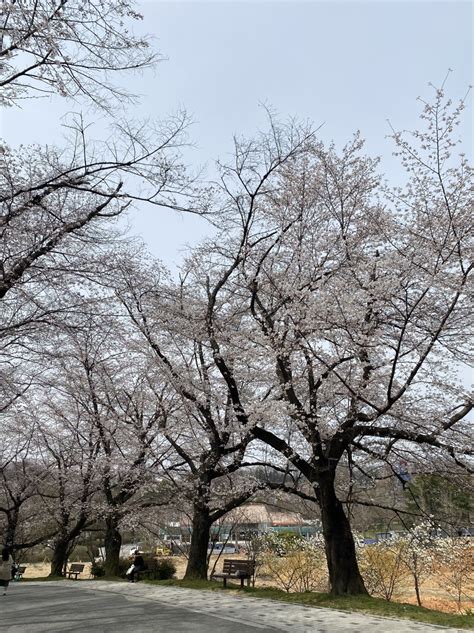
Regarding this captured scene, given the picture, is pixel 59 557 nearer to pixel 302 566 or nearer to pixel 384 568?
pixel 302 566

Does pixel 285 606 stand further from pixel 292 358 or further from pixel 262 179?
pixel 262 179

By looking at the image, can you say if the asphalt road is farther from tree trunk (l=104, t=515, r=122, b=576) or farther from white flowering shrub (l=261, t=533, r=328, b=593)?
tree trunk (l=104, t=515, r=122, b=576)

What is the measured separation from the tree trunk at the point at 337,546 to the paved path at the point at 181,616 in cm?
105

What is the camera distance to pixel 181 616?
7.73 m

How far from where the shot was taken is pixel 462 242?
802 centimetres

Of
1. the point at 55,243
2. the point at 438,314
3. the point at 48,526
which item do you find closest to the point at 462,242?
the point at 438,314

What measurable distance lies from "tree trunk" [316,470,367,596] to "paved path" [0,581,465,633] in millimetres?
1048

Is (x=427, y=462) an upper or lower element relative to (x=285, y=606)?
upper

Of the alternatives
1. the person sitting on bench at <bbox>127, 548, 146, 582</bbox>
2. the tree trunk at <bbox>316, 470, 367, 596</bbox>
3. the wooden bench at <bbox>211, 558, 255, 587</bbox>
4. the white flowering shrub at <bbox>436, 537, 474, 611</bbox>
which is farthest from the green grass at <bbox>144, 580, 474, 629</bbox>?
the person sitting on bench at <bbox>127, 548, 146, 582</bbox>

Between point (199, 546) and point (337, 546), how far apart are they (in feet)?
19.7

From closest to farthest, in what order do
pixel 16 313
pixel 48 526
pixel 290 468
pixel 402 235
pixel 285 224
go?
pixel 16 313, pixel 402 235, pixel 285 224, pixel 290 468, pixel 48 526

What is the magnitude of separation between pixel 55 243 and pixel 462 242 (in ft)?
20.8

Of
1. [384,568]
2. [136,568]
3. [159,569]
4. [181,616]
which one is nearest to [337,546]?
[181,616]

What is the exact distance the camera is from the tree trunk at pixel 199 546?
13.7 metres
